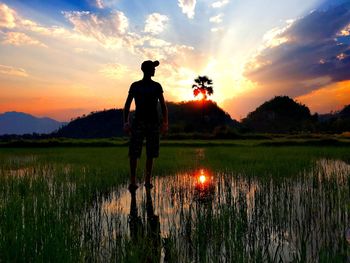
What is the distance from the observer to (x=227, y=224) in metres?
4.70

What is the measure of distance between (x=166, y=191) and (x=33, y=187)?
3011 millimetres

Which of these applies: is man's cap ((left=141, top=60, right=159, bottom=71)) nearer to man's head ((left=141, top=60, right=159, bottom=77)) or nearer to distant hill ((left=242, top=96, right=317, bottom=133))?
man's head ((left=141, top=60, right=159, bottom=77))

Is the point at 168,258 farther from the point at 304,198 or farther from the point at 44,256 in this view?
the point at 304,198

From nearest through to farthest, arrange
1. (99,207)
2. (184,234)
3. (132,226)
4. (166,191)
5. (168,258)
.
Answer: (168,258) → (184,234) → (132,226) → (99,207) → (166,191)

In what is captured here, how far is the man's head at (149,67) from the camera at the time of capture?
803cm

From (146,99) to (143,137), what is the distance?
878mm

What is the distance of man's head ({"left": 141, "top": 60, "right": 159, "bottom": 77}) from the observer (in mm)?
8031

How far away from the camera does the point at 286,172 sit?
35.7ft

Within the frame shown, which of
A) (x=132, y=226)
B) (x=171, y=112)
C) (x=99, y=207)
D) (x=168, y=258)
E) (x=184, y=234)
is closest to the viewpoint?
(x=168, y=258)

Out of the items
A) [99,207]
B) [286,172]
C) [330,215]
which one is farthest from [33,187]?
[286,172]

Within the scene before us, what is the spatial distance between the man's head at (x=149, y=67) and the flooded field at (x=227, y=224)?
2649 millimetres

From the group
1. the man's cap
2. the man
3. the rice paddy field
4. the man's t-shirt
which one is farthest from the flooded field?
the man's cap

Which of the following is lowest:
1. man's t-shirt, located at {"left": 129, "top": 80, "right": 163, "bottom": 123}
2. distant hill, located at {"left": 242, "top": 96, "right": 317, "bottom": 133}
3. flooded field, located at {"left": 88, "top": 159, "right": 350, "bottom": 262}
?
flooded field, located at {"left": 88, "top": 159, "right": 350, "bottom": 262}

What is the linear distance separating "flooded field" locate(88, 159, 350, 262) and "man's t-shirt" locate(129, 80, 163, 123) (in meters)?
1.67
